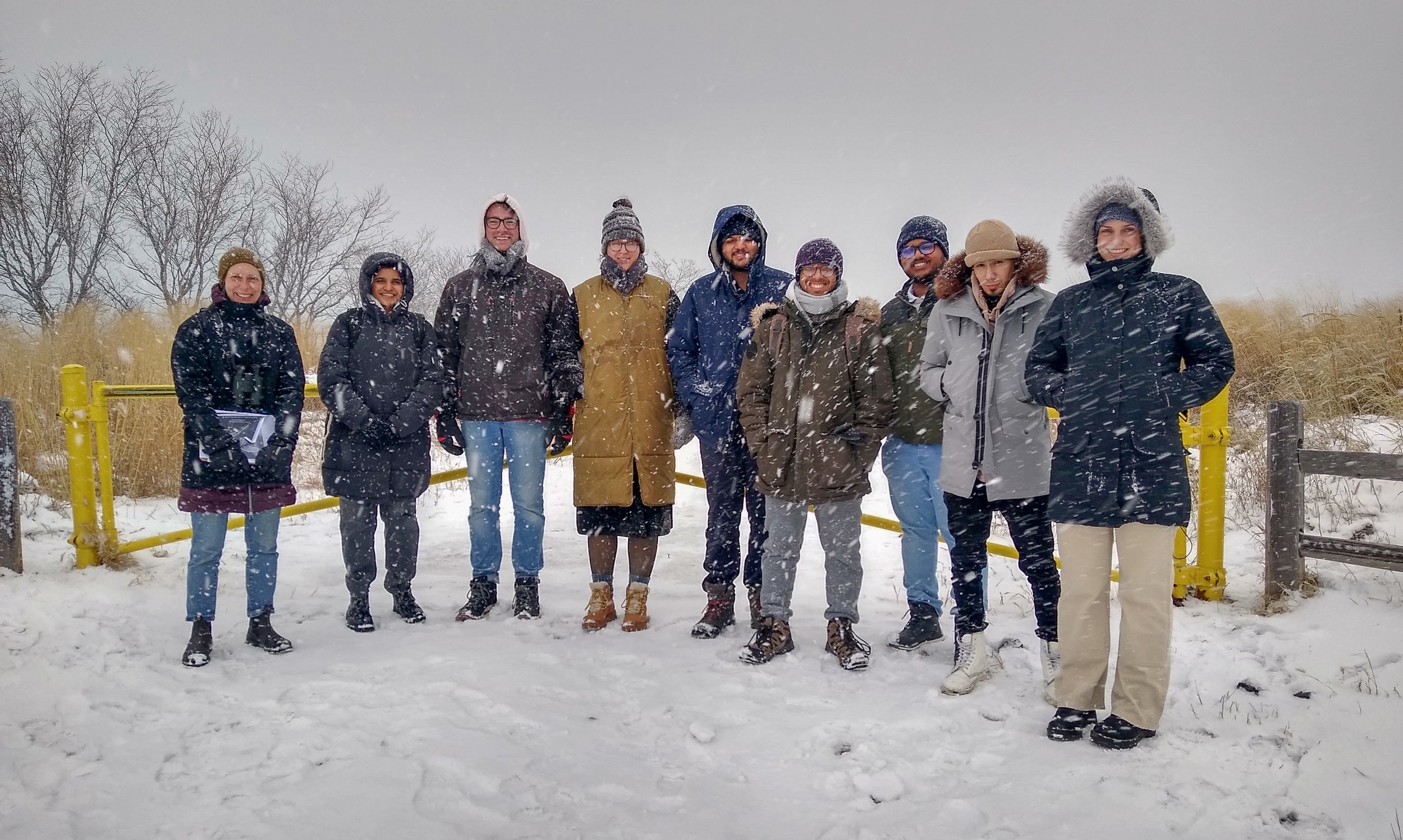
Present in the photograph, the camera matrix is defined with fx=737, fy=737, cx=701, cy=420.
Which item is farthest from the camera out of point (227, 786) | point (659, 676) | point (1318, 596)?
point (1318, 596)

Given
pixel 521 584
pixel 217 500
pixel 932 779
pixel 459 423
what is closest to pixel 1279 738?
pixel 932 779

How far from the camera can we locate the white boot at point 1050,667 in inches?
121

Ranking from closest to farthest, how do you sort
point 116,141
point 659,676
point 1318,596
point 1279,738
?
1. point 1279,738
2. point 659,676
3. point 1318,596
4. point 116,141

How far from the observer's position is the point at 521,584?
427 cm

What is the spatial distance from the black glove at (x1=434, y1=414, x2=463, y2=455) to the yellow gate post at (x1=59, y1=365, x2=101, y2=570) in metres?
2.32

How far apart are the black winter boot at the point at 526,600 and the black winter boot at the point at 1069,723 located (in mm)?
2705

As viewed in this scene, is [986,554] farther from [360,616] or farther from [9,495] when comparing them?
[9,495]

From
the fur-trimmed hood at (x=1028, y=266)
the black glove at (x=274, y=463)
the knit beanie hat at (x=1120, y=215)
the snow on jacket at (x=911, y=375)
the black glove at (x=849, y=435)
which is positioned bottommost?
the black glove at (x=274, y=463)

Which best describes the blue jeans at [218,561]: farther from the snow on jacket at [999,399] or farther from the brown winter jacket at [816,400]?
the snow on jacket at [999,399]

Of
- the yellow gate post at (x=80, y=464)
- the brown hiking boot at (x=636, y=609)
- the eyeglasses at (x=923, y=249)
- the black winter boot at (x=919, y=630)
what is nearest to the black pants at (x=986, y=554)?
the black winter boot at (x=919, y=630)

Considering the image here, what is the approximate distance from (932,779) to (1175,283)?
199 centimetres

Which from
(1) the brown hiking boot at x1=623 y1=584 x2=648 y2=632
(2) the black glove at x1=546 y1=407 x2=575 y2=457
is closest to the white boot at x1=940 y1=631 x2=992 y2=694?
(1) the brown hiking boot at x1=623 y1=584 x2=648 y2=632

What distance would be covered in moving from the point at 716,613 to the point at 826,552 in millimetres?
782

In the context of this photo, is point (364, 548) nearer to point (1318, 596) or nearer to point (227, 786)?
point (227, 786)
